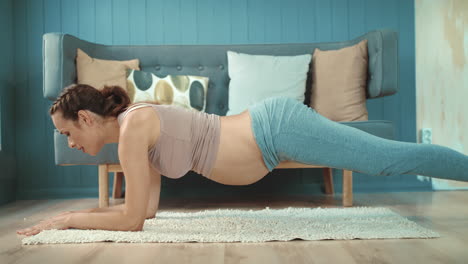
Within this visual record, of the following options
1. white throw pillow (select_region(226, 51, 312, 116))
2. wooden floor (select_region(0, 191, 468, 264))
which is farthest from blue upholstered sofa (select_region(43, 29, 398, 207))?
wooden floor (select_region(0, 191, 468, 264))

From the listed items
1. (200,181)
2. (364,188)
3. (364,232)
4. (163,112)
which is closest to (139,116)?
(163,112)

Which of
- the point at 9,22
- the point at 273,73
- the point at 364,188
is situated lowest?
the point at 364,188

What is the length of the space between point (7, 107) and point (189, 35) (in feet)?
4.71

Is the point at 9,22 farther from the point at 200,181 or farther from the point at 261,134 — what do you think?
the point at 261,134

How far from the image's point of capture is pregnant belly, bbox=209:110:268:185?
5.55ft

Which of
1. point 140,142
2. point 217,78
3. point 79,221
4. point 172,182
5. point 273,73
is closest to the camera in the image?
point 140,142

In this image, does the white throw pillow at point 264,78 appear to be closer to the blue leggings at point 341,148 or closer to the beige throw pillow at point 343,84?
the beige throw pillow at point 343,84

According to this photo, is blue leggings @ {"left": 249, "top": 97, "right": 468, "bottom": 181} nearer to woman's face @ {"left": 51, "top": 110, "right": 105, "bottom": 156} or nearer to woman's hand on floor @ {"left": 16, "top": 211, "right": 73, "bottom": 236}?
woman's face @ {"left": 51, "top": 110, "right": 105, "bottom": 156}

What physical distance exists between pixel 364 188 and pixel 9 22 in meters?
2.94

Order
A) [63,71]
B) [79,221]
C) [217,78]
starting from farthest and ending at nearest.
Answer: [217,78], [63,71], [79,221]

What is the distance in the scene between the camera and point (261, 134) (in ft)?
5.46

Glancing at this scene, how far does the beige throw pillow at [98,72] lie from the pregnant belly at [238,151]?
4.52ft

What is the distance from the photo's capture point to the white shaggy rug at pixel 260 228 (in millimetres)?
1720

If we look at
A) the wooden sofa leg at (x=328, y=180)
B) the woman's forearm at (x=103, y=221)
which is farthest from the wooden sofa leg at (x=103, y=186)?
the wooden sofa leg at (x=328, y=180)
